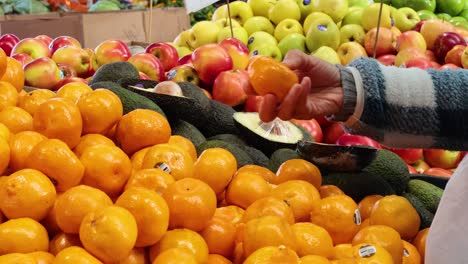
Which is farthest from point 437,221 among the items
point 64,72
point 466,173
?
point 64,72

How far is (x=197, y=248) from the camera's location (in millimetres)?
991

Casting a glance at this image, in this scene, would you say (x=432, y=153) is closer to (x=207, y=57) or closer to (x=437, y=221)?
(x=207, y=57)

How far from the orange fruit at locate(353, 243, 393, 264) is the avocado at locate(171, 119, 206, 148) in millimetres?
796

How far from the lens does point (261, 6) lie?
3.69 metres

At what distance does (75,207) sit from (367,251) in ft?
1.76

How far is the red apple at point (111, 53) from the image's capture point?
108 inches

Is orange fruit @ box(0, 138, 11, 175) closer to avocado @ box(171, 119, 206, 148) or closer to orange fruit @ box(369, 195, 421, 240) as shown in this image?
avocado @ box(171, 119, 206, 148)

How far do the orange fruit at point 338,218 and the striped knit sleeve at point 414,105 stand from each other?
0.17 meters

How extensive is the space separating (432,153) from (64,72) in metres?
1.75

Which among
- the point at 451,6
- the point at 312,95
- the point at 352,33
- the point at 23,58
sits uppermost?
the point at 312,95

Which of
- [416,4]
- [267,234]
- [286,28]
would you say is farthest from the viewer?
[416,4]

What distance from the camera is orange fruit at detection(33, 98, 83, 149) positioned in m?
1.17

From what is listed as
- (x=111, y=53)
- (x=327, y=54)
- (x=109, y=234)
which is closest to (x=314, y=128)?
(x=327, y=54)

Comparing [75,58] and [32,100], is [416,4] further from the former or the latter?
[32,100]
